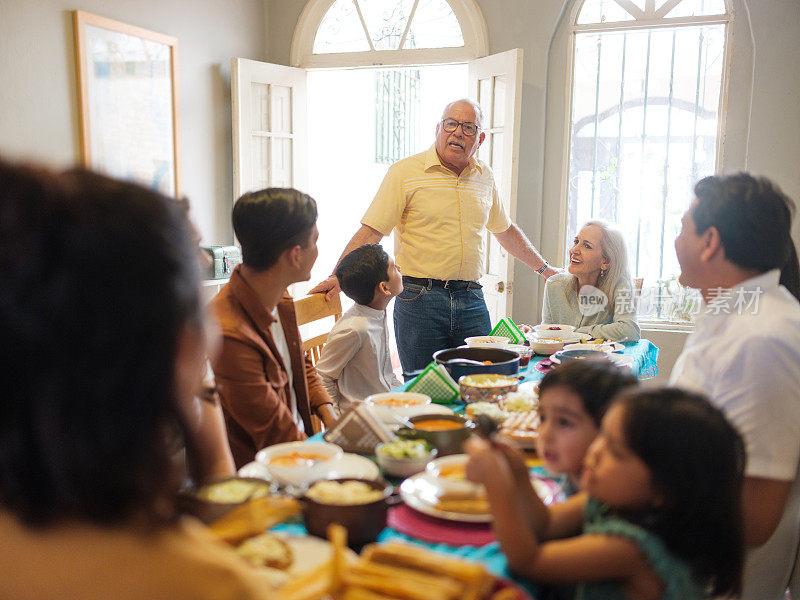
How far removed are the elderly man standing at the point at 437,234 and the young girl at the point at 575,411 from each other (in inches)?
74.5

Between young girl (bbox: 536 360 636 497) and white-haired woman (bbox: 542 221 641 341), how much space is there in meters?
1.86

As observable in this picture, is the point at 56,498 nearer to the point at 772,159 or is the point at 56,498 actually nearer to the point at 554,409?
the point at 554,409

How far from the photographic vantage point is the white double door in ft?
13.7

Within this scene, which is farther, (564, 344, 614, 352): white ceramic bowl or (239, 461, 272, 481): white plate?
(564, 344, 614, 352): white ceramic bowl

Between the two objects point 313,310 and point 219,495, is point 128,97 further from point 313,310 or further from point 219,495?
point 219,495

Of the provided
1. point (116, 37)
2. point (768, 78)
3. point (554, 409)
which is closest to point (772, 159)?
point (768, 78)

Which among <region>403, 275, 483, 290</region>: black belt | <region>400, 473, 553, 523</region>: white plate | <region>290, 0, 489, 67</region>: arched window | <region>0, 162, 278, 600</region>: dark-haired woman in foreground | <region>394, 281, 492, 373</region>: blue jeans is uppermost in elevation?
<region>290, 0, 489, 67</region>: arched window

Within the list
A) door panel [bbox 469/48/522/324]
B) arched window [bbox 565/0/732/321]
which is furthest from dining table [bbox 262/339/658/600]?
arched window [bbox 565/0/732/321]

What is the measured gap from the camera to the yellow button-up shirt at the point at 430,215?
322cm

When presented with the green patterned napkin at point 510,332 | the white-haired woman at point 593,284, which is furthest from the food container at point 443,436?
the white-haired woman at point 593,284

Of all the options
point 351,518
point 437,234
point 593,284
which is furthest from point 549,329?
point 351,518

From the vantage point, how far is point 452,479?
1.28 meters

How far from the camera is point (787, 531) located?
1.48m

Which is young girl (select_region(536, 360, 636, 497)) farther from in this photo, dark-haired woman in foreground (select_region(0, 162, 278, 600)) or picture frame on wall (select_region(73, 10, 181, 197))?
picture frame on wall (select_region(73, 10, 181, 197))
